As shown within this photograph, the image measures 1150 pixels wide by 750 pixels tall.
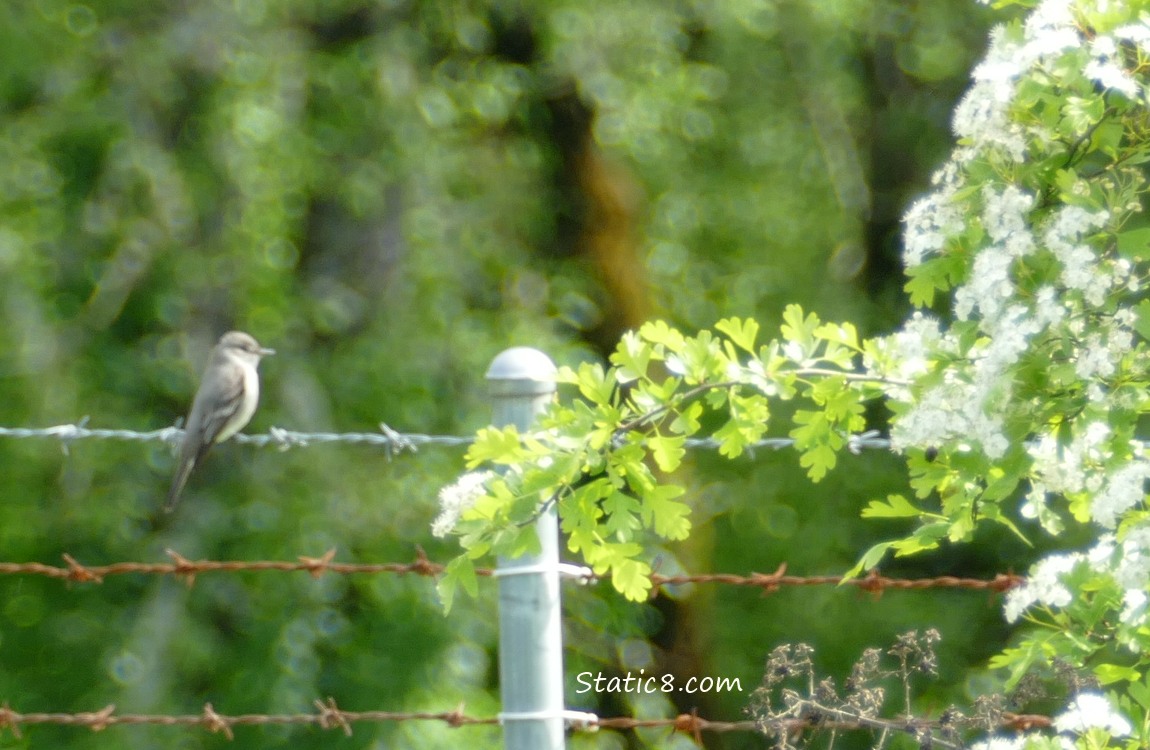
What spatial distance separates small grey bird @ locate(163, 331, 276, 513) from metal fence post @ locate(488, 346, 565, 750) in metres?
4.81

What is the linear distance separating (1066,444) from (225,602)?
6412mm

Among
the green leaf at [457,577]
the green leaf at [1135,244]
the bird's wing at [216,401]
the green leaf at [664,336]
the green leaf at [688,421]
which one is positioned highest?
the bird's wing at [216,401]

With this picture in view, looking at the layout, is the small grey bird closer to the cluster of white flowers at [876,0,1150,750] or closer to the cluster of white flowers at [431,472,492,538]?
the cluster of white flowers at [431,472,492,538]

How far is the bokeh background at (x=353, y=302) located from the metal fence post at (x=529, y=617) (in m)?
4.79

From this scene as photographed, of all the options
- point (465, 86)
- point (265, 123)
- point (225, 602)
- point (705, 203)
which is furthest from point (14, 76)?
point (705, 203)

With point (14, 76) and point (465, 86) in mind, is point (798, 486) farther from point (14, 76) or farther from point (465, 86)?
point (14, 76)

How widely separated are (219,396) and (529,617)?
16.5 feet

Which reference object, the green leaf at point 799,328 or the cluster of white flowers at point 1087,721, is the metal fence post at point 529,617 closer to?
the green leaf at point 799,328

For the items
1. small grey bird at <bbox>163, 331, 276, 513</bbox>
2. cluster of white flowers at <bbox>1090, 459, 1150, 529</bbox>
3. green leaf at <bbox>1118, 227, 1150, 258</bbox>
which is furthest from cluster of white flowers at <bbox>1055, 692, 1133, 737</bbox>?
small grey bird at <bbox>163, 331, 276, 513</bbox>

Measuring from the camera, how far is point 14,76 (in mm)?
8086

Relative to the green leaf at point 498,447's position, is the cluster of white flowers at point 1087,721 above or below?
below

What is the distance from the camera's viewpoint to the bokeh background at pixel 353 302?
7.93 metres

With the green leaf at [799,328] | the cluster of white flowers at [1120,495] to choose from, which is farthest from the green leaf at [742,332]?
the cluster of white flowers at [1120,495]

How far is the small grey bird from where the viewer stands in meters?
7.55
